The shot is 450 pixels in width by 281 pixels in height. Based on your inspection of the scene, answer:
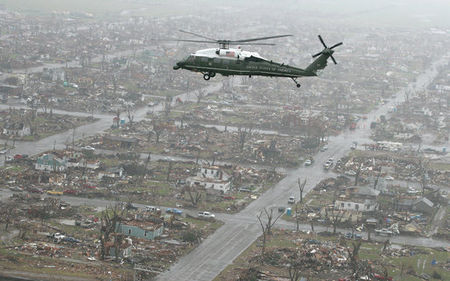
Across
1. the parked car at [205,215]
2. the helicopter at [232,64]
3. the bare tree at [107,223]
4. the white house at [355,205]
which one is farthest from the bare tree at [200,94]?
the helicopter at [232,64]

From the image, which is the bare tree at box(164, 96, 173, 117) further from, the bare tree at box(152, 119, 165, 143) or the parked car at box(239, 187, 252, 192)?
the parked car at box(239, 187, 252, 192)

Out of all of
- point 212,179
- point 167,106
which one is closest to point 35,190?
point 212,179

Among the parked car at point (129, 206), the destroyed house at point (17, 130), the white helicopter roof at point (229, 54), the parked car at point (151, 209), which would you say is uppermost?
the white helicopter roof at point (229, 54)

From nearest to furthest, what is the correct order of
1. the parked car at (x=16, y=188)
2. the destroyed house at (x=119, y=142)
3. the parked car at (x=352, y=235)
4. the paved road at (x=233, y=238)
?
the paved road at (x=233, y=238), the parked car at (x=352, y=235), the parked car at (x=16, y=188), the destroyed house at (x=119, y=142)

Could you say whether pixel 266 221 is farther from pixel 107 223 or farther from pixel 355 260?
pixel 107 223

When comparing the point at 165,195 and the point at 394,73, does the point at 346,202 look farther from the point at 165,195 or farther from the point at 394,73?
the point at 394,73

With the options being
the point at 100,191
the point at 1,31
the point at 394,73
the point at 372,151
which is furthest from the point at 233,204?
the point at 1,31

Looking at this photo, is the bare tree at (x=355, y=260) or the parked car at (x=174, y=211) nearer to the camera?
the bare tree at (x=355, y=260)

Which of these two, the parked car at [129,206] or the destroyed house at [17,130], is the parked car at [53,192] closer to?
the parked car at [129,206]
